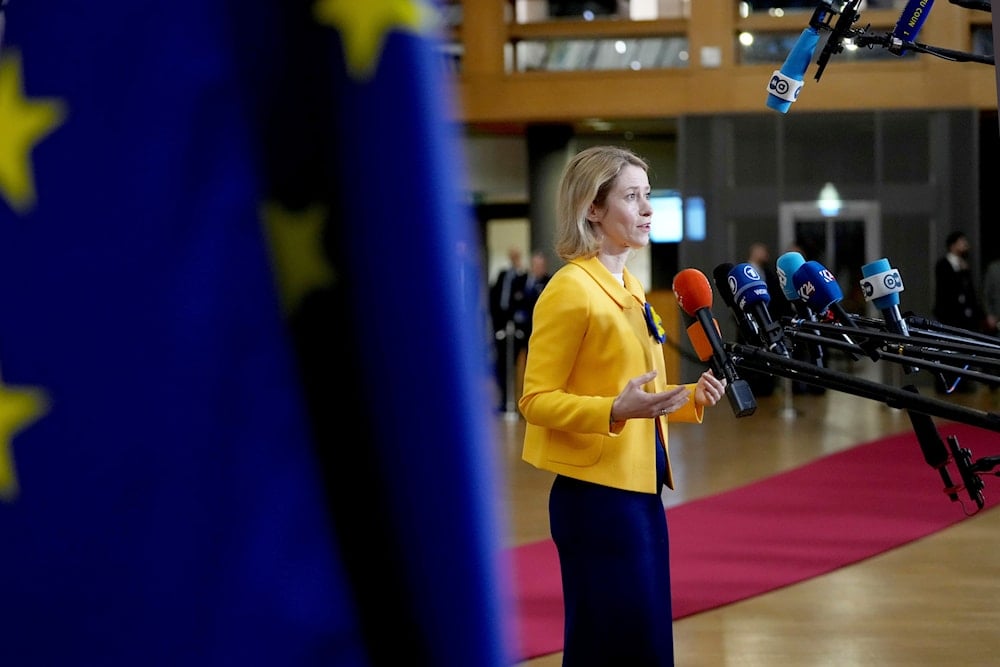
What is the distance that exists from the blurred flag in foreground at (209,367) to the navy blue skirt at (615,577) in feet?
7.42

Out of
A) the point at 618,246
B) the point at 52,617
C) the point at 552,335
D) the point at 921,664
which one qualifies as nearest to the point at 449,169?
the point at 52,617

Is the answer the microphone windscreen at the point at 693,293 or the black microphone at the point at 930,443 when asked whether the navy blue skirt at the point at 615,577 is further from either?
the black microphone at the point at 930,443

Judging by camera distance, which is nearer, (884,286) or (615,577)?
(884,286)

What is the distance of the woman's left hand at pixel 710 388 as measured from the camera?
2521mm

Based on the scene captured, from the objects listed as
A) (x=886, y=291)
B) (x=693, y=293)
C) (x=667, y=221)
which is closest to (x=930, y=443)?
(x=886, y=291)

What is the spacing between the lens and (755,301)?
251 centimetres

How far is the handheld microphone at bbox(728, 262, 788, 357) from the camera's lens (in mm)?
2449

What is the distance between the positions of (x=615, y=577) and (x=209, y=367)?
232 cm

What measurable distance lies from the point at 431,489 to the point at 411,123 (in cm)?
16

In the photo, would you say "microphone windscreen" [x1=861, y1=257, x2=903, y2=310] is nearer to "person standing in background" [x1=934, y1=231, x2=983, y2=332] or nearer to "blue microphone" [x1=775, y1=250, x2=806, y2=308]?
"blue microphone" [x1=775, y1=250, x2=806, y2=308]

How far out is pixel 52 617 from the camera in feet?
1.90

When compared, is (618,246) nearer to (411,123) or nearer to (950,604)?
(411,123)

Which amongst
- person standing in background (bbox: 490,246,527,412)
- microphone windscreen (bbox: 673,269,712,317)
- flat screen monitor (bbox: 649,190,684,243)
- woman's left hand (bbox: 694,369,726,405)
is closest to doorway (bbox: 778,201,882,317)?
flat screen monitor (bbox: 649,190,684,243)

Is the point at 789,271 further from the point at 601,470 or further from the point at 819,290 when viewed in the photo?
the point at 601,470
